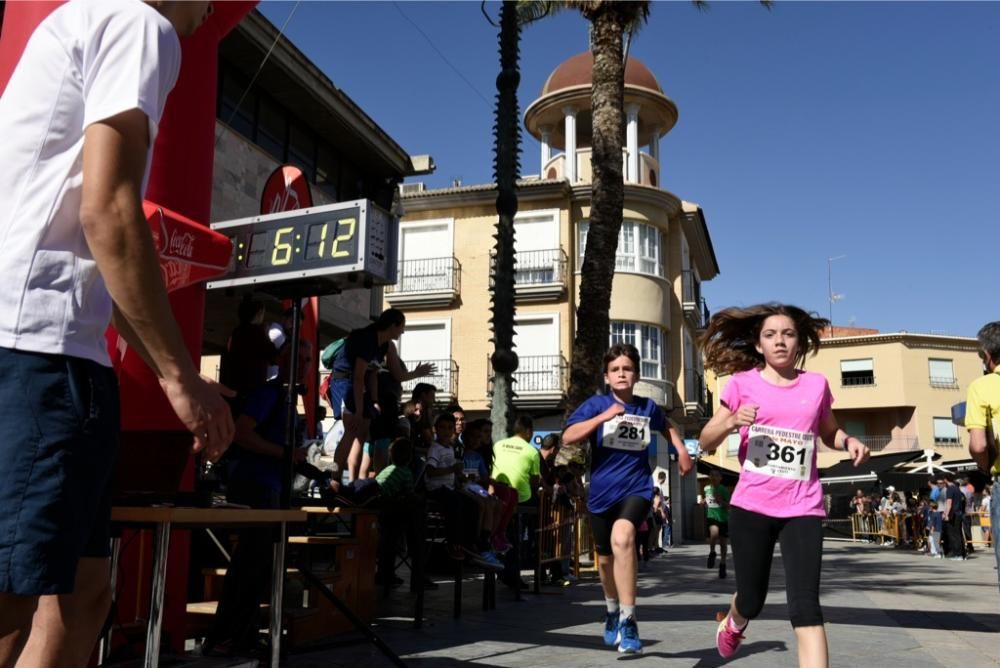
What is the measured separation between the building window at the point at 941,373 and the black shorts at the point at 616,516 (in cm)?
5537

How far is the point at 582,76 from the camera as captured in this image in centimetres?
3356

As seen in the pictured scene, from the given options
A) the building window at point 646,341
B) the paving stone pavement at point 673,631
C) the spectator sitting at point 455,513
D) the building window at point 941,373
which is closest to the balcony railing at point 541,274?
the building window at point 646,341

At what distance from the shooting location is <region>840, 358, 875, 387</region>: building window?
56.2 meters

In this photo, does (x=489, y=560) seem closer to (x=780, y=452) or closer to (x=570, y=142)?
(x=780, y=452)

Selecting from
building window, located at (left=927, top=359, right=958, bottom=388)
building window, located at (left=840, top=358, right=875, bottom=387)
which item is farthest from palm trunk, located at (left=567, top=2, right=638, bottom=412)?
building window, located at (left=927, top=359, right=958, bottom=388)

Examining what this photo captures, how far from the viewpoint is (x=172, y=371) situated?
1927mm

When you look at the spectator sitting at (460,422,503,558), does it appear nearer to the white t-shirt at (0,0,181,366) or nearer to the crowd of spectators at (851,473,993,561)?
the white t-shirt at (0,0,181,366)

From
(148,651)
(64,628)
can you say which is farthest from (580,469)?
(64,628)

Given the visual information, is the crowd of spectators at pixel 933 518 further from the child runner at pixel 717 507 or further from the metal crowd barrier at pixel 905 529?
the child runner at pixel 717 507

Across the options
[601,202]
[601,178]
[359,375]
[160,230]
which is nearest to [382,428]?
[359,375]

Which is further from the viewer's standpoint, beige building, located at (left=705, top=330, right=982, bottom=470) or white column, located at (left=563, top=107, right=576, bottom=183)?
beige building, located at (left=705, top=330, right=982, bottom=470)

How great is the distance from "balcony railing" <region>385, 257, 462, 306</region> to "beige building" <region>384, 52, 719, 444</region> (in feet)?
0.17

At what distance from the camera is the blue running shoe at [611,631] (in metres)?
5.97

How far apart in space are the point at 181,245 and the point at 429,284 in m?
29.9
